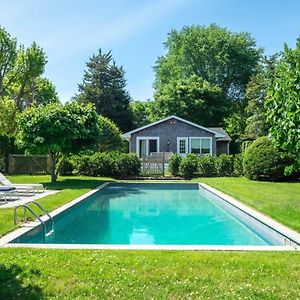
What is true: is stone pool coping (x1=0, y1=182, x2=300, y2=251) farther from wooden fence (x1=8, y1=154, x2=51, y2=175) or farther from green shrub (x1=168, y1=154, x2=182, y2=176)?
wooden fence (x1=8, y1=154, x2=51, y2=175)

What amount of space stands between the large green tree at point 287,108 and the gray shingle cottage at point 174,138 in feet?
85.7

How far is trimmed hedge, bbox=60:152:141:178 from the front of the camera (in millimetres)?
25156

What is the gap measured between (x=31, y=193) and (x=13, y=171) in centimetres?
1216

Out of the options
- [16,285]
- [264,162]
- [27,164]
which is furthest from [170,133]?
[16,285]

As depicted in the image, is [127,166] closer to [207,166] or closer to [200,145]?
[207,166]

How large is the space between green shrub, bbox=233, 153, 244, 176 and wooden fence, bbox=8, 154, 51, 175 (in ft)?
40.4

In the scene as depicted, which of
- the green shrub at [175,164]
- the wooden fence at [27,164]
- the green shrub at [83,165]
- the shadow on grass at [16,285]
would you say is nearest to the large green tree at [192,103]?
the green shrub at [175,164]

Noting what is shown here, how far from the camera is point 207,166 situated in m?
25.1

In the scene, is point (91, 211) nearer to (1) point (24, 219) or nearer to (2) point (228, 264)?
(1) point (24, 219)

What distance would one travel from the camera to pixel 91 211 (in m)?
14.2

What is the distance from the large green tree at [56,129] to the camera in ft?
63.9

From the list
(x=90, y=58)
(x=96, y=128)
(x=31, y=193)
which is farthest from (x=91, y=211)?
(x=90, y=58)

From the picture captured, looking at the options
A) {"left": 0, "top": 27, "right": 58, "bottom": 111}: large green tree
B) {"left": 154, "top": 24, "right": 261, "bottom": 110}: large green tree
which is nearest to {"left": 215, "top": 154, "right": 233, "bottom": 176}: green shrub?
{"left": 0, "top": 27, "right": 58, "bottom": 111}: large green tree

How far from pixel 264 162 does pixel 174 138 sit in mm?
12026
